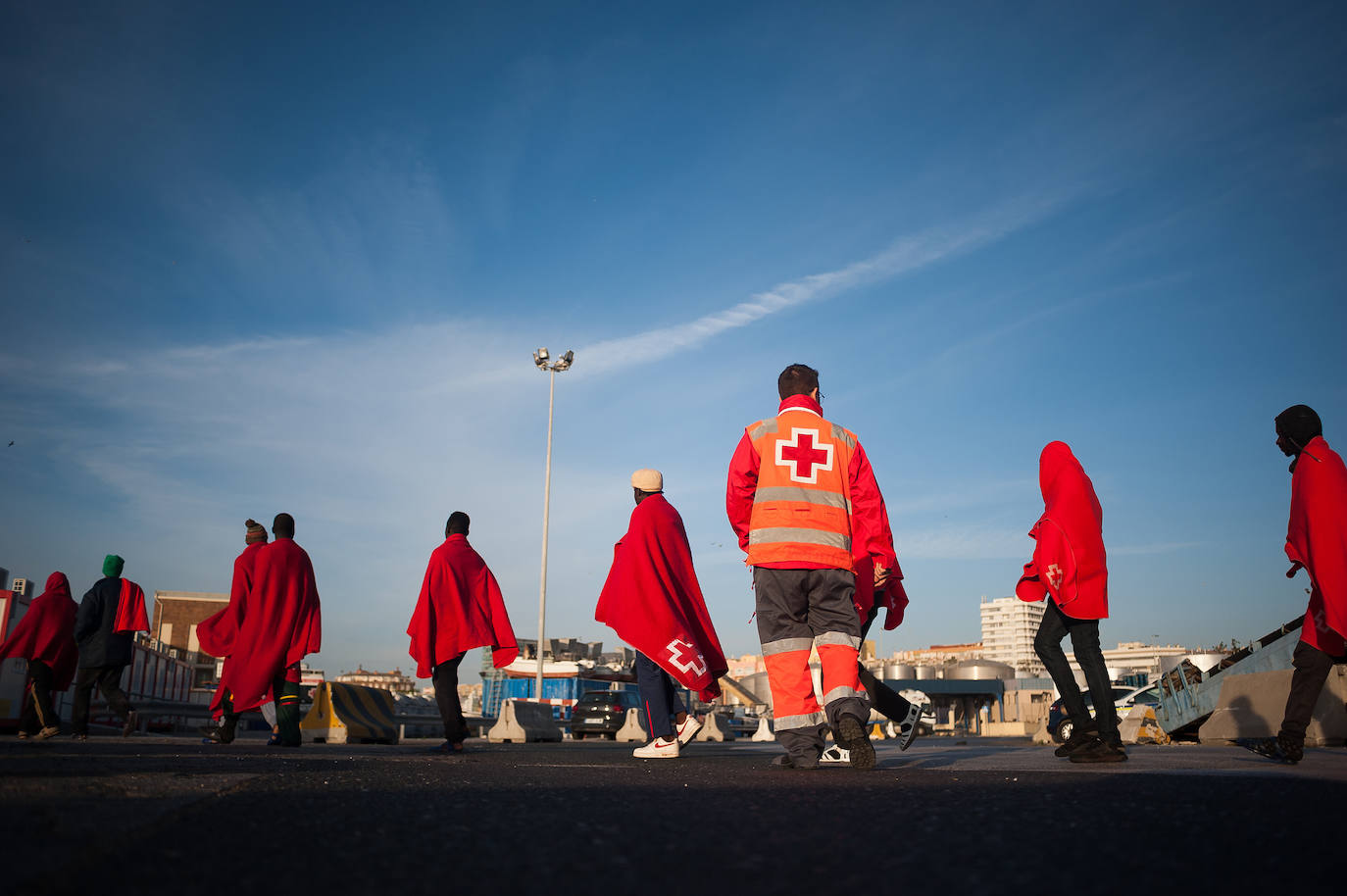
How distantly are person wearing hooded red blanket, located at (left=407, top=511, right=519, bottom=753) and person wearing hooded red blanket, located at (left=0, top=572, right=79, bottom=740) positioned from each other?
5.15 m

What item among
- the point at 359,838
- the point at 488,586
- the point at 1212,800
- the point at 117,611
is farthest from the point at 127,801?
the point at 117,611

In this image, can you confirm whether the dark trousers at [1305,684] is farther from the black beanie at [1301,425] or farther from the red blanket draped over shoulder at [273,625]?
the red blanket draped over shoulder at [273,625]

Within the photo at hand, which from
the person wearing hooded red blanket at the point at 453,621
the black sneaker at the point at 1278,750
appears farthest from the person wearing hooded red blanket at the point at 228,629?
the black sneaker at the point at 1278,750

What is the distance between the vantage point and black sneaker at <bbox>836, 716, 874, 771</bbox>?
15.5 feet

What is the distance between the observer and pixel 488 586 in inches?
363

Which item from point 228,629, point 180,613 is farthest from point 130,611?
point 180,613

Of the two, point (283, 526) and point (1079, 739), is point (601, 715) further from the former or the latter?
point (1079, 739)

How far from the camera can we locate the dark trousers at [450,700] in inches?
331

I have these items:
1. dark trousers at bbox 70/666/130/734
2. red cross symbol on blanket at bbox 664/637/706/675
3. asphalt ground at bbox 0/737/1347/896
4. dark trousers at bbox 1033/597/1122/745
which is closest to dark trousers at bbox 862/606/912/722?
dark trousers at bbox 1033/597/1122/745

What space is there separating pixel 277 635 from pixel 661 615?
391 cm

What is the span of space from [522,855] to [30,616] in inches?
459

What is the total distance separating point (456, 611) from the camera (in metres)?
8.83

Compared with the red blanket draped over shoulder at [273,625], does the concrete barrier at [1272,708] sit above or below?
below

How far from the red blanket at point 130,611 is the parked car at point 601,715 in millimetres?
14239
